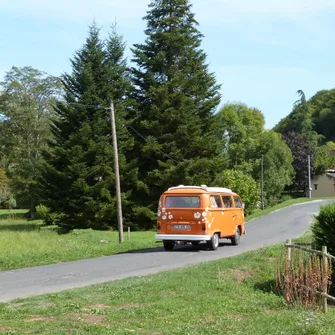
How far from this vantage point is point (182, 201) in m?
22.3

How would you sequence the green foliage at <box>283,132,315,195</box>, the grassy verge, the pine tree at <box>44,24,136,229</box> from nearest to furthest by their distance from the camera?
the grassy verge
the pine tree at <box>44,24,136,229</box>
the green foliage at <box>283,132,315,195</box>

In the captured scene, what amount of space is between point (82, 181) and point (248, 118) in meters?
43.2

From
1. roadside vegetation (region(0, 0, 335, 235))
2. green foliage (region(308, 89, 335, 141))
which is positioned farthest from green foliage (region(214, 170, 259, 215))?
green foliage (region(308, 89, 335, 141))

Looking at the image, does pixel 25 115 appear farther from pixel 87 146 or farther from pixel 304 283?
pixel 304 283

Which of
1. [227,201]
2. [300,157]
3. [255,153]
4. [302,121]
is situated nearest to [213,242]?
[227,201]

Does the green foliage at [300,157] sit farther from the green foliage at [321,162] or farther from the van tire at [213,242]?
the van tire at [213,242]

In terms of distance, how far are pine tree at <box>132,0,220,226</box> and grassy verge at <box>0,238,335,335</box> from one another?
31420 millimetres

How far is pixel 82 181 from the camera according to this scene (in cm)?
4216

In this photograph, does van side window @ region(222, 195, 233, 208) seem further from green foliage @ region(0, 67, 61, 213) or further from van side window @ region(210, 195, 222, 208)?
green foliage @ region(0, 67, 61, 213)

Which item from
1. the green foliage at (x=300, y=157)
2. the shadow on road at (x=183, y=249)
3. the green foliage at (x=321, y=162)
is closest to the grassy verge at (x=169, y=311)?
the shadow on road at (x=183, y=249)

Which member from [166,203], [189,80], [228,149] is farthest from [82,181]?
[228,149]

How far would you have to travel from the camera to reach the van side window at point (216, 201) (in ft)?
74.6

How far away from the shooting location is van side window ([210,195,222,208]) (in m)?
22.7

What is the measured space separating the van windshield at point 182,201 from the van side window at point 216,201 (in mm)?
792
